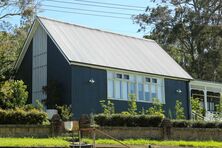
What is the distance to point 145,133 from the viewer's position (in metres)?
26.4

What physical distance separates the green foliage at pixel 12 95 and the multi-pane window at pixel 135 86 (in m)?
6.21

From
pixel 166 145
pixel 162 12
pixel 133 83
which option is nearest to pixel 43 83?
pixel 133 83

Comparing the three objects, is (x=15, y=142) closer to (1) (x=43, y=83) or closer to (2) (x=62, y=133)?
(2) (x=62, y=133)

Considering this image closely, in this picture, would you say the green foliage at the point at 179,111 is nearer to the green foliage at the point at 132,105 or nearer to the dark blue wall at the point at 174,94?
the dark blue wall at the point at 174,94

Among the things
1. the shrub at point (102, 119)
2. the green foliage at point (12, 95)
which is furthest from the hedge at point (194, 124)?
the green foliage at point (12, 95)

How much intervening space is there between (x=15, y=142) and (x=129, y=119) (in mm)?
8325

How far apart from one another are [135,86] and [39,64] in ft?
23.3

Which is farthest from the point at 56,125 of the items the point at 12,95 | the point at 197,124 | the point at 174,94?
the point at 174,94

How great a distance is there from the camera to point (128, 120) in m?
26.9

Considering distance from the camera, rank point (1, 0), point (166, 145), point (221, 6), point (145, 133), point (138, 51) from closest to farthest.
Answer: point (166, 145) < point (145, 133) < point (138, 51) < point (1, 0) < point (221, 6)

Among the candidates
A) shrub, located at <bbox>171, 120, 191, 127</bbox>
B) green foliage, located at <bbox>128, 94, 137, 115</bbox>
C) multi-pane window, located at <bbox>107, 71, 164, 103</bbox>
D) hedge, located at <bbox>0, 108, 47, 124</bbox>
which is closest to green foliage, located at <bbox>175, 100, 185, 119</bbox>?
multi-pane window, located at <bbox>107, 71, 164, 103</bbox>

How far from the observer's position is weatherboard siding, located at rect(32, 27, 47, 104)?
33.7 m

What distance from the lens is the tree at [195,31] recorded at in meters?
58.3

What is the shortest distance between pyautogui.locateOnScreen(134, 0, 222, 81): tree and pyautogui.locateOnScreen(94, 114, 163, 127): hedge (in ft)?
107
